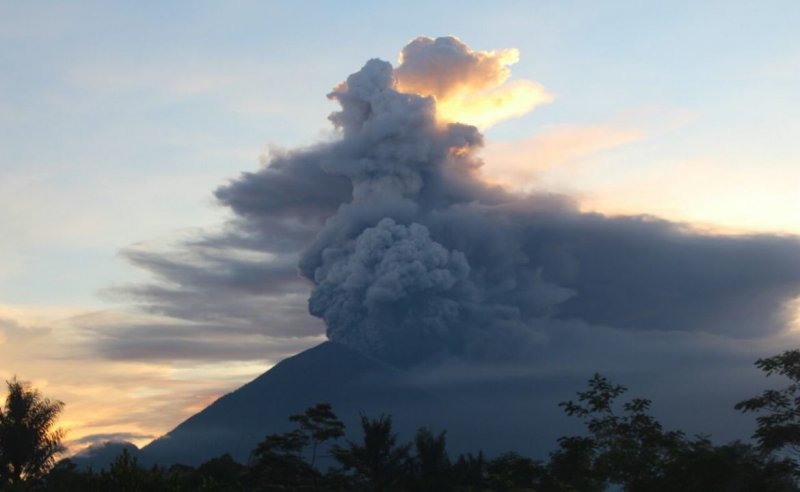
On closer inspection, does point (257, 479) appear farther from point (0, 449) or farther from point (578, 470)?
point (578, 470)

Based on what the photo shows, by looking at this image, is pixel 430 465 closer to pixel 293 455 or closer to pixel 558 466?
pixel 293 455

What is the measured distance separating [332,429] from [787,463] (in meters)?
45.6

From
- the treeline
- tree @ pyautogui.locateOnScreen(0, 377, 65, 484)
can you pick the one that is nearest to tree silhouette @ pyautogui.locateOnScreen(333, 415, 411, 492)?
the treeline

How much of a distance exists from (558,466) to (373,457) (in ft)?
88.3

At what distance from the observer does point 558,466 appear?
57625 millimetres

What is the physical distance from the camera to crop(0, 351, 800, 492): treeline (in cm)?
3856

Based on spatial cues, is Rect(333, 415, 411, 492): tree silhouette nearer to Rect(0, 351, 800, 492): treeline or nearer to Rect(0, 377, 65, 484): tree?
Rect(0, 351, 800, 492): treeline

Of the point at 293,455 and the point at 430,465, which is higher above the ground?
the point at 293,455

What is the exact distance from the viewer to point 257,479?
74625 millimetres

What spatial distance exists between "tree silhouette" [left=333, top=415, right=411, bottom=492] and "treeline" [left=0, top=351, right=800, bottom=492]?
0.25 feet

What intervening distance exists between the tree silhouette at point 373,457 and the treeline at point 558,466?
7 centimetres

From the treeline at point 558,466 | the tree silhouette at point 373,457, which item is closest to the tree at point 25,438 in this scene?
the treeline at point 558,466

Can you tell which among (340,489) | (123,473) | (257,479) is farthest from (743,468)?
(257,479)

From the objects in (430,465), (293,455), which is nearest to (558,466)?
(293,455)
